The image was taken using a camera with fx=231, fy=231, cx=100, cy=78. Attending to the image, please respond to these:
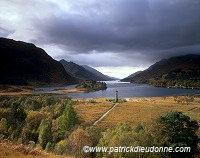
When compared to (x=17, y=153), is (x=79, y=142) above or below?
below

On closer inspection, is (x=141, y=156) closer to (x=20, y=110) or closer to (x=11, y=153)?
(x=11, y=153)

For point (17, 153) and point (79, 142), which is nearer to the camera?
point (17, 153)

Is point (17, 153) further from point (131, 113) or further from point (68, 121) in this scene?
point (131, 113)

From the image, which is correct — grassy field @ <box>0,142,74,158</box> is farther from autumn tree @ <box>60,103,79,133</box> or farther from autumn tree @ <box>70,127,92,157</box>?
autumn tree @ <box>60,103,79,133</box>

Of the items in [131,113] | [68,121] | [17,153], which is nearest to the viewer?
[17,153]

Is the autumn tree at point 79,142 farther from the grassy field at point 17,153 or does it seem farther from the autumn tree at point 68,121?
the autumn tree at point 68,121

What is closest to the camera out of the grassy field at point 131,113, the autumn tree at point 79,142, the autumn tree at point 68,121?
the autumn tree at point 79,142

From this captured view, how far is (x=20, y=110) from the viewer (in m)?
83.9

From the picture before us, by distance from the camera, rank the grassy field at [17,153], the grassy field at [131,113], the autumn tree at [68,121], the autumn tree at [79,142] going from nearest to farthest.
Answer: the grassy field at [17,153], the autumn tree at [79,142], the autumn tree at [68,121], the grassy field at [131,113]

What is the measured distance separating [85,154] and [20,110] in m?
48.8

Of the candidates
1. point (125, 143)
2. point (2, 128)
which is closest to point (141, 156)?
point (125, 143)

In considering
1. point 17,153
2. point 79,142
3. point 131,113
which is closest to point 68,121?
point 79,142

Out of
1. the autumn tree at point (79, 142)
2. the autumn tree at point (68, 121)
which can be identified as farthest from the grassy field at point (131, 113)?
the autumn tree at point (79, 142)

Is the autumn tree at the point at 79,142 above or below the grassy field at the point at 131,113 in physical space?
above
